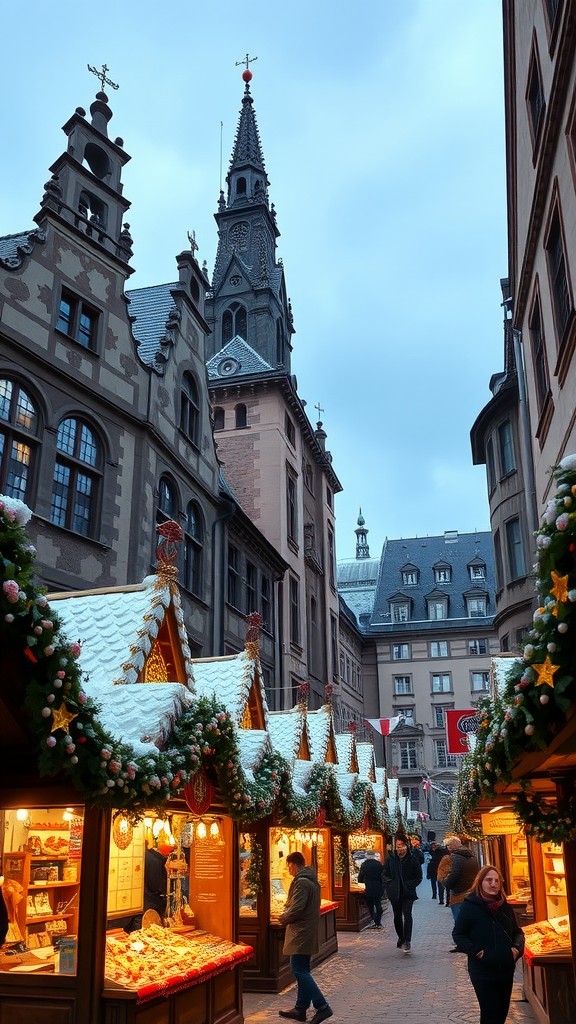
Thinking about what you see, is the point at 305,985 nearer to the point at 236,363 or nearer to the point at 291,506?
the point at 291,506

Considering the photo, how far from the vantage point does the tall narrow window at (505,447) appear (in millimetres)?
32438

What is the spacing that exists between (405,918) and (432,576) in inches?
2310

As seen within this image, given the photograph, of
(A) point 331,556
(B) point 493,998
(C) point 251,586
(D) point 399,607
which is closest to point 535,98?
(B) point 493,998

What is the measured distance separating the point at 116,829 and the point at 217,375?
32710 mm

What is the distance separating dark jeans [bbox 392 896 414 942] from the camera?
17.1 metres

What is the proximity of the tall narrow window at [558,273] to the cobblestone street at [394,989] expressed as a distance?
397 inches

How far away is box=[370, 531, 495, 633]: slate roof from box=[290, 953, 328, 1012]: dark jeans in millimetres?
59626

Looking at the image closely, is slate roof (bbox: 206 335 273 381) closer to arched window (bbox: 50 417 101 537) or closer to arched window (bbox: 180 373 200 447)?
arched window (bbox: 180 373 200 447)

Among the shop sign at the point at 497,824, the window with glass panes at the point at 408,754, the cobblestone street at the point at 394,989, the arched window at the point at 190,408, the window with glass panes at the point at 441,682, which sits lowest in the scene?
the cobblestone street at the point at 394,989

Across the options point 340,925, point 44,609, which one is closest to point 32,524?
point 44,609

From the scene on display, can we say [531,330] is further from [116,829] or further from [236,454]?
[236,454]

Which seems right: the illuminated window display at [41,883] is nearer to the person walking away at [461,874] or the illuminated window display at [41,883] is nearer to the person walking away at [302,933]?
the person walking away at [302,933]

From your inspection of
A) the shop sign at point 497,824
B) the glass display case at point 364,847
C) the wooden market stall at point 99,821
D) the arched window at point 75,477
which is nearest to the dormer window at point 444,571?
the glass display case at point 364,847

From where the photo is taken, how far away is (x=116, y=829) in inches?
340
